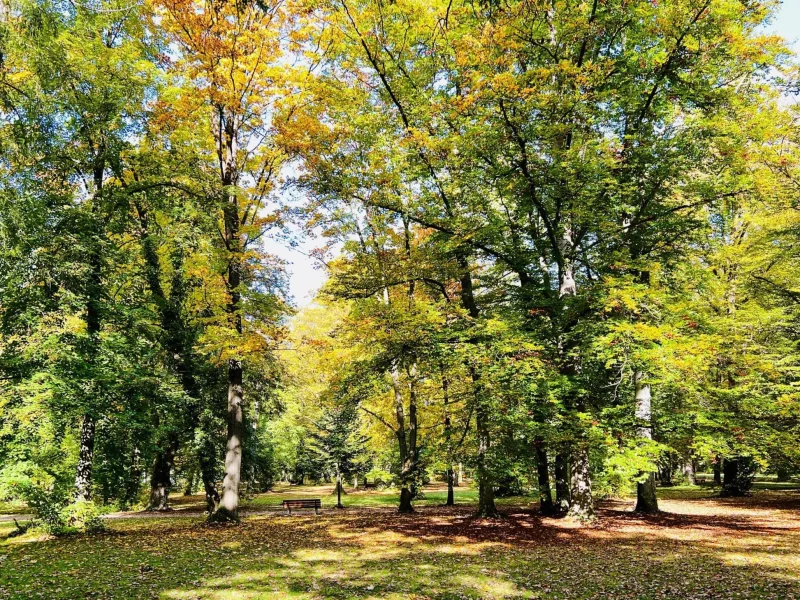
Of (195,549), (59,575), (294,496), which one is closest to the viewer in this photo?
(59,575)

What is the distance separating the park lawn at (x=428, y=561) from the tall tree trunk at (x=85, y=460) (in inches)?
59.0

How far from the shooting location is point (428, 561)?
8.52 meters

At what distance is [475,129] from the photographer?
10453 mm

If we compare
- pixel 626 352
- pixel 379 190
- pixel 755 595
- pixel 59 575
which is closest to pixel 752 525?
pixel 626 352

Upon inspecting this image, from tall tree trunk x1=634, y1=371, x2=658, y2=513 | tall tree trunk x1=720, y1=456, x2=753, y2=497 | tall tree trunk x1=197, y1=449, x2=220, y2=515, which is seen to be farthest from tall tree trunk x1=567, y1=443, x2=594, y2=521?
tall tree trunk x1=197, y1=449, x2=220, y2=515

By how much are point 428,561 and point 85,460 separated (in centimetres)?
1018

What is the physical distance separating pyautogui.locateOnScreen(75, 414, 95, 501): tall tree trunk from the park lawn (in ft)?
4.91

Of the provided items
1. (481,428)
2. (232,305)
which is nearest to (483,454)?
(481,428)

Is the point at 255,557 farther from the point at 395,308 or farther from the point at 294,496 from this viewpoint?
the point at 294,496

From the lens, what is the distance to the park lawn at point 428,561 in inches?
253

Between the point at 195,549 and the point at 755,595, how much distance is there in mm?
10186

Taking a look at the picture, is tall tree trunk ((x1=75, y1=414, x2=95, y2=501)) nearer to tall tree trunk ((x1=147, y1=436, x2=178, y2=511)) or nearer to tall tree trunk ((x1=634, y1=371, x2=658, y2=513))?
tall tree trunk ((x1=147, y1=436, x2=178, y2=511))

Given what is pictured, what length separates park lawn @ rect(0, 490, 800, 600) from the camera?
21.1ft

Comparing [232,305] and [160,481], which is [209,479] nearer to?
[160,481]
